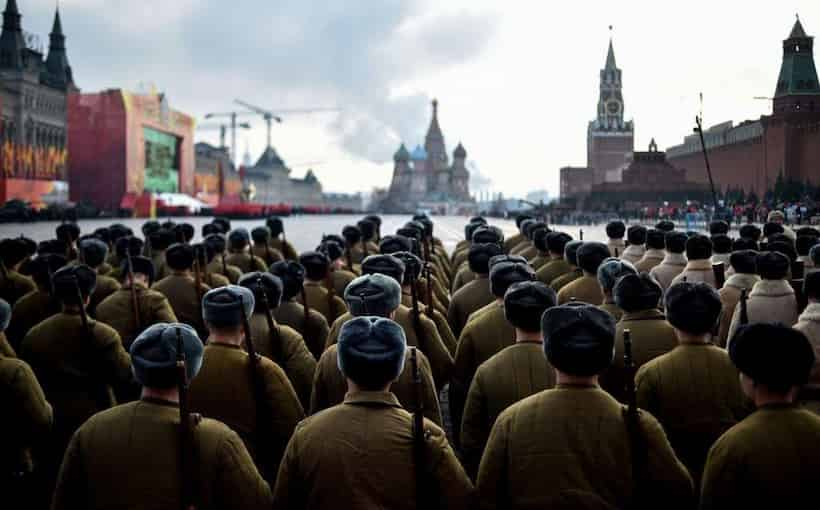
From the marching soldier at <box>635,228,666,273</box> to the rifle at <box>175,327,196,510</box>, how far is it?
26.2 feet

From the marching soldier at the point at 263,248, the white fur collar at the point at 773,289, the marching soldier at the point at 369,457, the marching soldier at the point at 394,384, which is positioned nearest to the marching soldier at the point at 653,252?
the white fur collar at the point at 773,289

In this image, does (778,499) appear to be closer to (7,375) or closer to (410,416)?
(410,416)

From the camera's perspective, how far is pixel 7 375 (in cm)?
455

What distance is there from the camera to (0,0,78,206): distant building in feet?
204

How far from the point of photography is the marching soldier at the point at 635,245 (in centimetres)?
1123

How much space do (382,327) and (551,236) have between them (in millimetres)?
6858

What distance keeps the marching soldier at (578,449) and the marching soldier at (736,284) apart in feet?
14.5

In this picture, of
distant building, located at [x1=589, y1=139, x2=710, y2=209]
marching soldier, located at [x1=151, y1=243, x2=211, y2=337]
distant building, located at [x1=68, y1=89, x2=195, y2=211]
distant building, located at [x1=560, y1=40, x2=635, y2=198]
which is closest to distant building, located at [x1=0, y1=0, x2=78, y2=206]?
distant building, located at [x1=68, y1=89, x2=195, y2=211]

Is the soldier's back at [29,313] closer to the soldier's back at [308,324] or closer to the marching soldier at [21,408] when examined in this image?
the soldier's back at [308,324]

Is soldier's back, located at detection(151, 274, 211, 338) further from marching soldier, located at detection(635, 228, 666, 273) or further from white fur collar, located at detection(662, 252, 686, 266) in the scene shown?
marching soldier, located at detection(635, 228, 666, 273)

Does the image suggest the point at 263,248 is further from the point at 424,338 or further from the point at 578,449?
the point at 578,449

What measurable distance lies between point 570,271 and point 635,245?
7.73 ft

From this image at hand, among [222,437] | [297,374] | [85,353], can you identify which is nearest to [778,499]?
[222,437]

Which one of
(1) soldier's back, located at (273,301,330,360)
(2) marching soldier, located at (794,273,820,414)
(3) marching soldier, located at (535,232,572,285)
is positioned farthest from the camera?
(3) marching soldier, located at (535,232,572,285)
